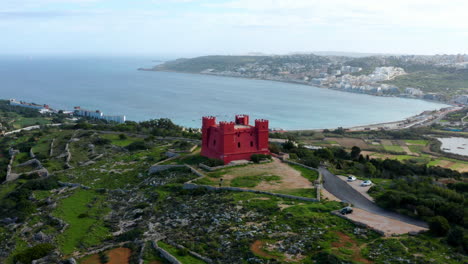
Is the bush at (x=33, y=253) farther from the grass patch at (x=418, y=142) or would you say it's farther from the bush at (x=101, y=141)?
the grass patch at (x=418, y=142)

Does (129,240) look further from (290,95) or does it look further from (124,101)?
(290,95)

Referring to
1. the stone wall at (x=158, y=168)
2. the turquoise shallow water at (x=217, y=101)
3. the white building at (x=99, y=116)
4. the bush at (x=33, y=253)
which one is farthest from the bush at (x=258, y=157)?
the white building at (x=99, y=116)

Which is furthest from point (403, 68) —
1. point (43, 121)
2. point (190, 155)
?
point (190, 155)

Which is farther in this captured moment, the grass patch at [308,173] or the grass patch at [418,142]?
the grass patch at [418,142]

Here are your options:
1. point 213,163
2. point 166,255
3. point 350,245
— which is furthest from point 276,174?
point 166,255

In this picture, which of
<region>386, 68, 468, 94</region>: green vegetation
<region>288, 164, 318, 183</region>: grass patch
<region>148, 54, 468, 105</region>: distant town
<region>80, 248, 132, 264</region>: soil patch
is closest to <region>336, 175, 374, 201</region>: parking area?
<region>288, 164, 318, 183</region>: grass patch

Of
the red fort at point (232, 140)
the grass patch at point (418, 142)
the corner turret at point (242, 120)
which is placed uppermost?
the corner turret at point (242, 120)

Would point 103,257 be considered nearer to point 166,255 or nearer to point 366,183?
point 166,255
